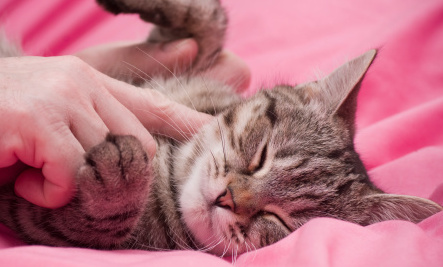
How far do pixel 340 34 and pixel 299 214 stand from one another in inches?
55.0

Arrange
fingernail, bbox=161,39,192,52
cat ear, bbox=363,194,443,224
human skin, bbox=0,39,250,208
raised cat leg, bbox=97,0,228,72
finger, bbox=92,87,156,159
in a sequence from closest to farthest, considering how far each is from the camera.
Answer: human skin, bbox=0,39,250,208
finger, bbox=92,87,156,159
cat ear, bbox=363,194,443,224
raised cat leg, bbox=97,0,228,72
fingernail, bbox=161,39,192,52

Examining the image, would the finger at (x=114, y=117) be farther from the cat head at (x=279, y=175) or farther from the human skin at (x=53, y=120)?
the cat head at (x=279, y=175)

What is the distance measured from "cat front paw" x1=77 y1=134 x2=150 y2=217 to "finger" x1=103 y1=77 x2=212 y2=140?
25cm

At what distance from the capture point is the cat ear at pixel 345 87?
1229mm

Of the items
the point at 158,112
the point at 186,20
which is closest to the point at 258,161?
the point at 158,112

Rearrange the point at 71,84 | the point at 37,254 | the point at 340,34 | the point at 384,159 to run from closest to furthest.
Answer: the point at 37,254 < the point at 71,84 < the point at 384,159 < the point at 340,34

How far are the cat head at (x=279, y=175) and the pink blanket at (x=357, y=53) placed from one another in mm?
102

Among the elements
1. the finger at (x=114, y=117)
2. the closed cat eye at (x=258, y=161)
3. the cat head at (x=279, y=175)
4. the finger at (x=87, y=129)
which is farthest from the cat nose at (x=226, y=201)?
the finger at (x=87, y=129)

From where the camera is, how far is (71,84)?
884mm

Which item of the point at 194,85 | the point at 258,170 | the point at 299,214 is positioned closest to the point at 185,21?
the point at 194,85

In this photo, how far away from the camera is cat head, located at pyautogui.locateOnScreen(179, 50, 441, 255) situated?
3.49ft

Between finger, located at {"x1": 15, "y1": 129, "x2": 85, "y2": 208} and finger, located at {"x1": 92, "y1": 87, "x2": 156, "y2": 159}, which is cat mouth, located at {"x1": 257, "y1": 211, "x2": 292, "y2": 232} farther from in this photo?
finger, located at {"x1": 15, "y1": 129, "x2": 85, "y2": 208}

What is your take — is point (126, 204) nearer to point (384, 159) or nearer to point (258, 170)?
point (258, 170)

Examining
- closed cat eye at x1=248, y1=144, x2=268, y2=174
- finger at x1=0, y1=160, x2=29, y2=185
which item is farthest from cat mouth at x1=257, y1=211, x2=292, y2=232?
finger at x1=0, y1=160, x2=29, y2=185
